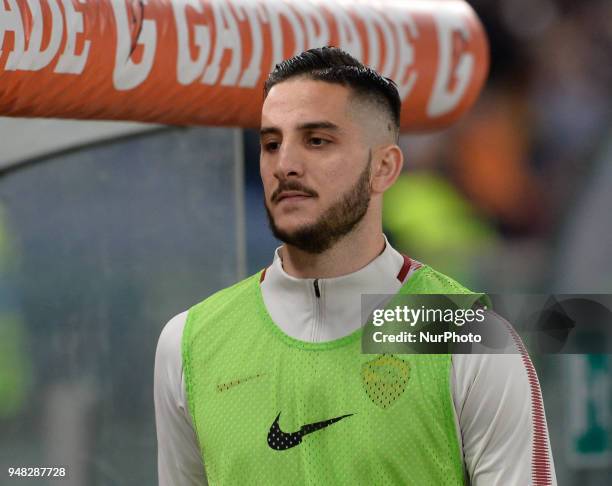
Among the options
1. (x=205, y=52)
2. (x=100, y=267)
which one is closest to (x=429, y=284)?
(x=205, y=52)

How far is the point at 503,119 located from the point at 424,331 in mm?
5170

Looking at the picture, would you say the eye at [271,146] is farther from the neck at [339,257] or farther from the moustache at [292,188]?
the neck at [339,257]

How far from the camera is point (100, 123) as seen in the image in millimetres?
4621

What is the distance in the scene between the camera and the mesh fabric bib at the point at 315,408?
7.87ft

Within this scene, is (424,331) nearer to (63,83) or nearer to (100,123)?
(63,83)

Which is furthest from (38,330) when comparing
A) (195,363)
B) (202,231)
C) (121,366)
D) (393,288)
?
(393,288)

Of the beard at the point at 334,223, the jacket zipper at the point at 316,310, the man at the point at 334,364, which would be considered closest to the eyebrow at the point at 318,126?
the man at the point at 334,364

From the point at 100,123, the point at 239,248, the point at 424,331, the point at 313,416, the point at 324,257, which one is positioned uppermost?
the point at 100,123

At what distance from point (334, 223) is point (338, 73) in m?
0.32

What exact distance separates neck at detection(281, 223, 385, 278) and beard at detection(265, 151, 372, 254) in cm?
2

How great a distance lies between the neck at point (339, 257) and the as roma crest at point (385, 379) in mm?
209

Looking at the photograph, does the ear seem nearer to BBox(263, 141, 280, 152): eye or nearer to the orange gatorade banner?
BBox(263, 141, 280, 152): eye

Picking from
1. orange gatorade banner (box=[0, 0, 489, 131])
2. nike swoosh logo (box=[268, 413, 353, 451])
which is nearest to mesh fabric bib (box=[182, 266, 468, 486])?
nike swoosh logo (box=[268, 413, 353, 451])

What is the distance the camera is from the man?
238 centimetres
